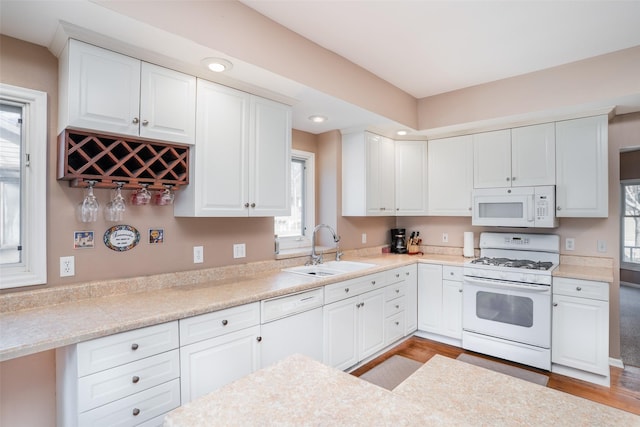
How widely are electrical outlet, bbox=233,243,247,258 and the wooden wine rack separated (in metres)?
0.69

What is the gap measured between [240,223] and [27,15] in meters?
1.68

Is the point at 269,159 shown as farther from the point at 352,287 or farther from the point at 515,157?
the point at 515,157

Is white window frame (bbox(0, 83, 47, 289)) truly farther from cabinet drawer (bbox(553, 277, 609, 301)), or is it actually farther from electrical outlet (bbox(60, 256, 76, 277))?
cabinet drawer (bbox(553, 277, 609, 301))

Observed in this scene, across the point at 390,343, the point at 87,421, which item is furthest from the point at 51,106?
the point at 390,343

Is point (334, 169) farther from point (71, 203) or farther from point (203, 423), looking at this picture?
point (203, 423)

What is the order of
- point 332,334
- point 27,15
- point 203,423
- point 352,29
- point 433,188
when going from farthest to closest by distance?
point 433,188
point 332,334
point 352,29
point 27,15
point 203,423

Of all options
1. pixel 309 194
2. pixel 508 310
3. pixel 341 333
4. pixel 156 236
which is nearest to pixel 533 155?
pixel 508 310

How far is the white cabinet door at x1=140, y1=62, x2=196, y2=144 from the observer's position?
193cm

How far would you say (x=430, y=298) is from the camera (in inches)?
140

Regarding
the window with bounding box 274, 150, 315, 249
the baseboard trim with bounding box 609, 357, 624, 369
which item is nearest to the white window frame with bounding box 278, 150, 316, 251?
the window with bounding box 274, 150, 315, 249

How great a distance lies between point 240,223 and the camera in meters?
2.71

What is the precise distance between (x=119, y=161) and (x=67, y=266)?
2.13 feet

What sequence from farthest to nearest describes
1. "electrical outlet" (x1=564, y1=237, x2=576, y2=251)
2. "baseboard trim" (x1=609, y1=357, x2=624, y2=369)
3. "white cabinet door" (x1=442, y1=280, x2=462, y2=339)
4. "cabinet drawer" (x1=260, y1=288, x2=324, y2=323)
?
"white cabinet door" (x1=442, y1=280, x2=462, y2=339) < "electrical outlet" (x1=564, y1=237, x2=576, y2=251) < "baseboard trim" (x1=609, y1=357, x2=624, y2=369) < "cabinet drawer" (x1=260, y1=288, x2=324, y2=323)

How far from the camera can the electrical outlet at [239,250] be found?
2.66 meters
